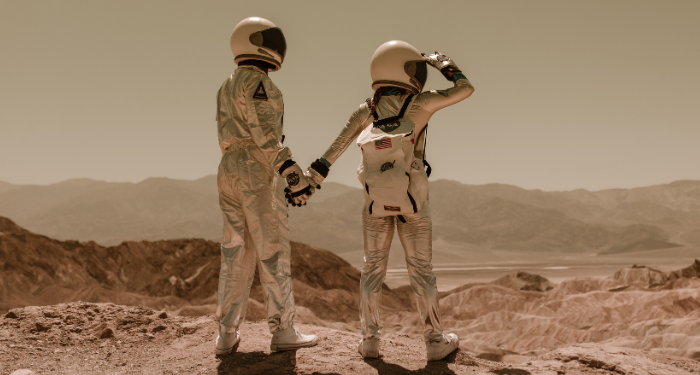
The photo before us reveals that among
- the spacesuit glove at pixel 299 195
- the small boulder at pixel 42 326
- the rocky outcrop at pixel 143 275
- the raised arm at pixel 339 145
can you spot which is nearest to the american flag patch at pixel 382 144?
the raised arm at pixel 339 145

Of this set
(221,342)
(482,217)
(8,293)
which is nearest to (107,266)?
(8,293)

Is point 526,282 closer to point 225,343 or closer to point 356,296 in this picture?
point 356,296

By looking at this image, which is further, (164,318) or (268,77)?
(164,318)

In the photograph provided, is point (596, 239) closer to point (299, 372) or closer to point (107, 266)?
point (107, 266)

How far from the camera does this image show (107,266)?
73.3ft

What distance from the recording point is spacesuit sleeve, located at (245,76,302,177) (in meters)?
4.73

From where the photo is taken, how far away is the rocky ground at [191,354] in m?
4.60

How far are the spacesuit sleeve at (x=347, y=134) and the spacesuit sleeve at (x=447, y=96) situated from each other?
0.62m

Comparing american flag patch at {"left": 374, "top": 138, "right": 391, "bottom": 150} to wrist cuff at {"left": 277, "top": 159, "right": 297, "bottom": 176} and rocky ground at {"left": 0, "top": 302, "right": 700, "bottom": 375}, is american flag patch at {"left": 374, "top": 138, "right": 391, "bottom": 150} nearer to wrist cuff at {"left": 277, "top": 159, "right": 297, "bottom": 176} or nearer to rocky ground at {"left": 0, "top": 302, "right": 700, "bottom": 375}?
wrist cuff at {"left": 277, "top": 159, "right": 297, "bottom": 176}

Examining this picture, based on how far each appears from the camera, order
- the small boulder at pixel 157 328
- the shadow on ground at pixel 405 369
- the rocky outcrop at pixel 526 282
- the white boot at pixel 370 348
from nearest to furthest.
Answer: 1. the shadow on ground at pixel 405 369
2. the white boot at pixel 370 348
3. the small boulder at pixel 157 328
4. the rocky outcrop at pixel 526 282

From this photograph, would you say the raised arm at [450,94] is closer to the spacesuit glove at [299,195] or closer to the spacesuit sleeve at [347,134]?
the spacesuit sleeve at [347,134]

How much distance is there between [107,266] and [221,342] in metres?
19.8

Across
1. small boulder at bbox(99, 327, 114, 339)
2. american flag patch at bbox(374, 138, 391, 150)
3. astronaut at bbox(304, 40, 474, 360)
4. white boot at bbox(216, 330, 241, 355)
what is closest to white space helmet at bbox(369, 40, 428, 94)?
astronaut at bbox(304, 40, 474, 360)

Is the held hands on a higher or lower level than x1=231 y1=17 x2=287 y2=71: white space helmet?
lower
